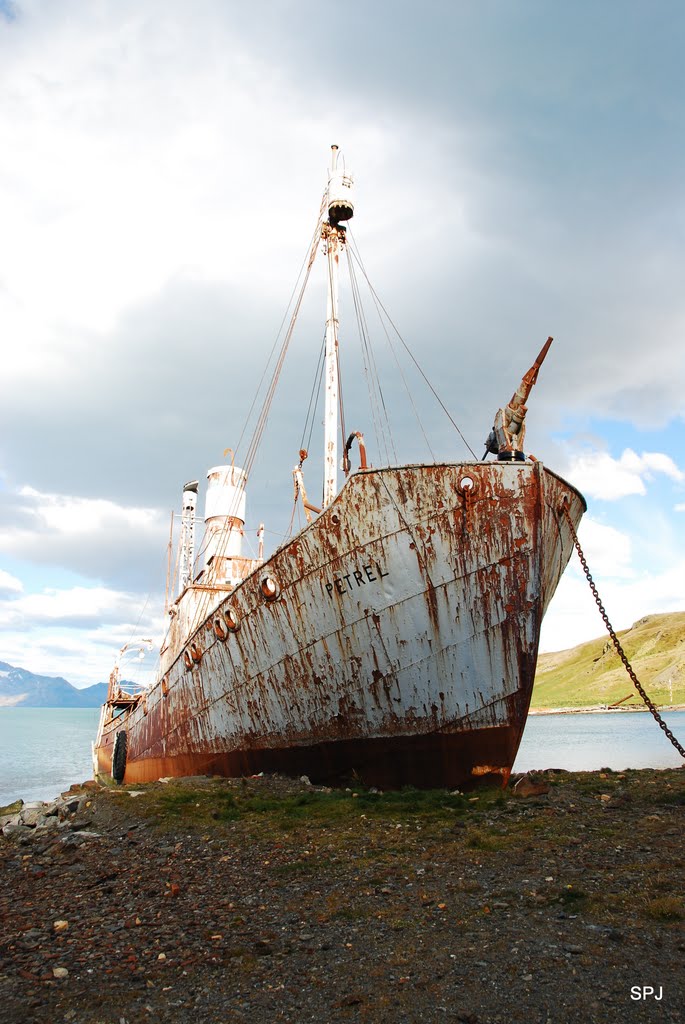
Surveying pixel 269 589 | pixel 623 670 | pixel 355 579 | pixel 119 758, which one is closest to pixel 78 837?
pixel 269 589

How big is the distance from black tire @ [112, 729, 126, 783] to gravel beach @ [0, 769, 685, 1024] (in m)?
15.3

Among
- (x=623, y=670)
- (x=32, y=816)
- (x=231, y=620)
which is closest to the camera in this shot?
(x=231, y=620)

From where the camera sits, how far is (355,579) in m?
10.5

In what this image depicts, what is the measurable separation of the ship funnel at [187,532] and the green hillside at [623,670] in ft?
264

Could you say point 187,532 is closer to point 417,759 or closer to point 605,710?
point 417,759

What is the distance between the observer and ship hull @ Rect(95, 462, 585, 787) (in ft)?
33.8

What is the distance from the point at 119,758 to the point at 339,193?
2107 centimetres

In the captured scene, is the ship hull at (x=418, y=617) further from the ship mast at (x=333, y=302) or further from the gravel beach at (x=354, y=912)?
the ship mast at (x=333, y=302)

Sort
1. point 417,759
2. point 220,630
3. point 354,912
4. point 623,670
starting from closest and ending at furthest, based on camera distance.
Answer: point 354,912
point 417,759
point 220,630
point 623,670

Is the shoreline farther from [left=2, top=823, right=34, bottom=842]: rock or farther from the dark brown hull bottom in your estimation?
[left=2, top=823, right=34, bottom=842]: rock

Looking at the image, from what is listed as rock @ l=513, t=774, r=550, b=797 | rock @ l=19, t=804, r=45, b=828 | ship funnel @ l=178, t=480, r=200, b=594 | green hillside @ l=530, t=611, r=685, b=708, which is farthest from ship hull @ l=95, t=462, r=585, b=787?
green hillside @ l=530, t=611, r=685, b=708

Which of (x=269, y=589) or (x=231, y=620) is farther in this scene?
(x=231, y=620)

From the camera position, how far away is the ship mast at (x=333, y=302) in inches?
570

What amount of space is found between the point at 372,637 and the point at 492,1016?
252 inches
